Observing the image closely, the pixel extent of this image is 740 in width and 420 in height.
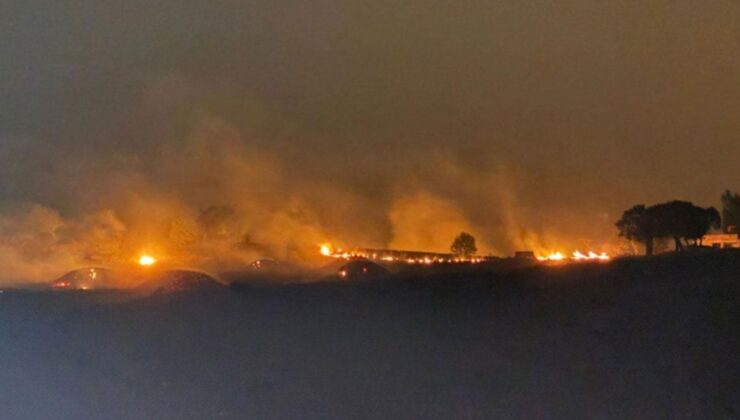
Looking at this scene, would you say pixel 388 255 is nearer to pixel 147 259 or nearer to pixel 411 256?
pixel 411 256

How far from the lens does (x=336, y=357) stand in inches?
650

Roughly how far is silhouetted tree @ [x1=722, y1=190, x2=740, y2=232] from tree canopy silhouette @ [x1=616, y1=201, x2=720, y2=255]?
6.81 m

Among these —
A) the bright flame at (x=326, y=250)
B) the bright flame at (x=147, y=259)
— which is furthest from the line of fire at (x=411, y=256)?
the bright flame at (x=147, y=259)

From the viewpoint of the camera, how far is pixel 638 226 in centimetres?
5522

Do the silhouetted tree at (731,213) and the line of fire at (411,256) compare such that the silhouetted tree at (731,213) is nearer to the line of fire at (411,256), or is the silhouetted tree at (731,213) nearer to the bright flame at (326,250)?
the line of fire at (411,256)

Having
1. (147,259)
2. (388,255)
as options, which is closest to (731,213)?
(388,255)

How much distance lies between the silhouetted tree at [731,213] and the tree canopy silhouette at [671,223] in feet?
22.3

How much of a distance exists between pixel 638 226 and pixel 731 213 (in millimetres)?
12395

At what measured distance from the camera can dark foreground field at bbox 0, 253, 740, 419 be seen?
13.7 meters

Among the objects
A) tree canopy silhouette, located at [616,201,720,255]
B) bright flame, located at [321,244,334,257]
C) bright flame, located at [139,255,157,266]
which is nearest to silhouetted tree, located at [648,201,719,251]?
tree canopy silhouette, located at [616,201,720,255]

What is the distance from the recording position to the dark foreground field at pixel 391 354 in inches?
539

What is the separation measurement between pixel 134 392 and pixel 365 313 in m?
7.13

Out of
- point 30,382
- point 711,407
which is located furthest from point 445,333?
point 30,382

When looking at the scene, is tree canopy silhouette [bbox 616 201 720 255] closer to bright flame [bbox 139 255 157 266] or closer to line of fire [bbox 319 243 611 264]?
line of fire [bbox 319 243 611 264]
